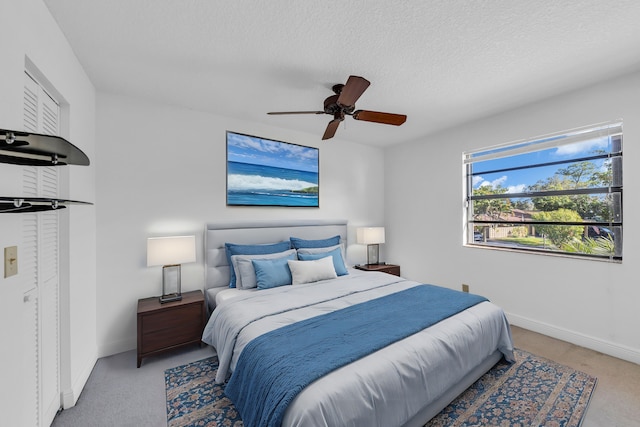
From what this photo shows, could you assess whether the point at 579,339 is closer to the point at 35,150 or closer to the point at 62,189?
the point at 35,150

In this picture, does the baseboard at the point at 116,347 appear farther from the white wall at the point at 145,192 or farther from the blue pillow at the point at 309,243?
the blue pillow at the point at 309,243

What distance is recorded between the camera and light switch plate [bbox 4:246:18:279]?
1.19 m

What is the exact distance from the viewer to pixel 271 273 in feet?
9.32

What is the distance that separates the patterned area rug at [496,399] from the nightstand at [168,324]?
0.26m

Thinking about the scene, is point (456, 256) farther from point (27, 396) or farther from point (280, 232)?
point (27, 396)

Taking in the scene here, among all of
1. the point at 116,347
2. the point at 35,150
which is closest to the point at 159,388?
the point at 116,347

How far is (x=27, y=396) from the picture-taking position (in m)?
1.42

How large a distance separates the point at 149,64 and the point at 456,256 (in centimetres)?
413

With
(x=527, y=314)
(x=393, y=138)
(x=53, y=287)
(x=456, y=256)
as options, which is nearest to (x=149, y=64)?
(x=53, y=287)

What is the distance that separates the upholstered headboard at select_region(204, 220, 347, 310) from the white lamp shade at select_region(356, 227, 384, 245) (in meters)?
0.56

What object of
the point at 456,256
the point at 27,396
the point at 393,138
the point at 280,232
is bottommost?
the point at 27,396

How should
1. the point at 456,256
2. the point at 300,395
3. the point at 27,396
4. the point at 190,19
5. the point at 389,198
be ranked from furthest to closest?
the point at 389,198 → the point at 456,256 → the point at 190,19 → the point at 27,396 → the point at 300,395

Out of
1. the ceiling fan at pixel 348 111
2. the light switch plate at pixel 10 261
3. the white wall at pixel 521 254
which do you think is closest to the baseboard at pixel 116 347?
the light switch plate at pixel 10 261

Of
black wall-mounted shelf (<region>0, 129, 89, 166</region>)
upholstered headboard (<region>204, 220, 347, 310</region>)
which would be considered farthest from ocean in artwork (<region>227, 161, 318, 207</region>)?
black wall-mounted shelf (<region>0, 129, 89, 166</region>)
